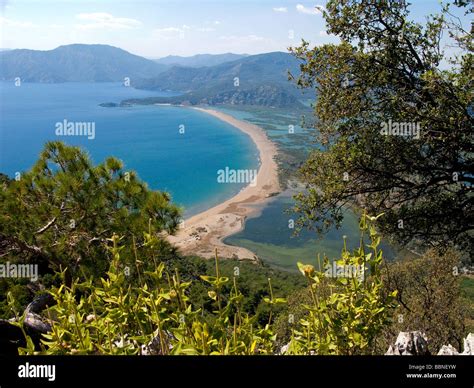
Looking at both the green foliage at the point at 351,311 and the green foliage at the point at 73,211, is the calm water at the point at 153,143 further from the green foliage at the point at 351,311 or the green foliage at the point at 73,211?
the green foliage at the point at 351,311

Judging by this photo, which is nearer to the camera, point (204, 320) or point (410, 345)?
point (204, 320)

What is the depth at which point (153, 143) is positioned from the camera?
13338cm

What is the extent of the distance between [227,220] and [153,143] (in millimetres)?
72214

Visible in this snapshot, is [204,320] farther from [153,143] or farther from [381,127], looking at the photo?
[153,143]

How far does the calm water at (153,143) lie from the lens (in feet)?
306

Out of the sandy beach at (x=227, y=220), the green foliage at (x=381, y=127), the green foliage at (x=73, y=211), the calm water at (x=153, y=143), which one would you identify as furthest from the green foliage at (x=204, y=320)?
the calm water at (x=153, y=143)

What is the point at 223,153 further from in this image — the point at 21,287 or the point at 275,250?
the point at 21,287

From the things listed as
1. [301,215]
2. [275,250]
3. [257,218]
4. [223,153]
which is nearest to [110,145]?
[223,153]

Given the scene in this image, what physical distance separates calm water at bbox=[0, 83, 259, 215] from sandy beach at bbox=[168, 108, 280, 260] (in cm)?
331

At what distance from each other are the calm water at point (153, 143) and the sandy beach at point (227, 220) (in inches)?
130

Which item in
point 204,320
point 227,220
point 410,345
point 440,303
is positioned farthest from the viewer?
point 227,220

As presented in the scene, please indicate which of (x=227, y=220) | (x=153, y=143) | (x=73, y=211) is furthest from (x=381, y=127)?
(x=153, y=143)

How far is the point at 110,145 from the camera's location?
125 metres

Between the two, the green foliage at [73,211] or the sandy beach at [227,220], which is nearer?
the green foliage at [73,211]
